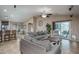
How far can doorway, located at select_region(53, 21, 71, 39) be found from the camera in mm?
2016

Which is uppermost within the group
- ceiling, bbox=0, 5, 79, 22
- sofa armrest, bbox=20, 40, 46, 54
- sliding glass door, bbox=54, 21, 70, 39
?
ceiling, bbox=0, 5, 79, 22

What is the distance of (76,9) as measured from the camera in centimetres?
173

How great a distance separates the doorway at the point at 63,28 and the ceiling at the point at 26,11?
0.22 meters

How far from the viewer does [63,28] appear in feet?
6.74

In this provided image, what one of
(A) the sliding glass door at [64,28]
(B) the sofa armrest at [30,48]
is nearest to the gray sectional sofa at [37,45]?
(B) the sofa armrest at [30,48]

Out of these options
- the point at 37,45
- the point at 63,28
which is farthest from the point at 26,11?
the point at 63,28

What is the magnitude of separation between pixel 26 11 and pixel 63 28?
0.84 m

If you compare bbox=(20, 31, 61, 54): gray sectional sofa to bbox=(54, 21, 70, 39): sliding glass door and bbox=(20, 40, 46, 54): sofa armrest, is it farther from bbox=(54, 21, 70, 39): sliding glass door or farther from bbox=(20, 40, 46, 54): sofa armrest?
bbox=(54, 21, 70, 39): sliding glass door

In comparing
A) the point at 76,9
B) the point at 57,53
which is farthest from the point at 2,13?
the point at 76,9

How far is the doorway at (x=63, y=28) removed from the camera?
79.4 inches

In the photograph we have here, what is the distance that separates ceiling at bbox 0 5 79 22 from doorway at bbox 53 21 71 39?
22 cm

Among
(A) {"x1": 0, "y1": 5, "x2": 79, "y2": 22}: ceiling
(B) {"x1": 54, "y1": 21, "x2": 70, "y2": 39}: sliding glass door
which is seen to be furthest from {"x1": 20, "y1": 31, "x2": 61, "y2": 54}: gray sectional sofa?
(A) {"x1": 0, "y1": 5, "x2": 79, "y2": 22}: ceiling

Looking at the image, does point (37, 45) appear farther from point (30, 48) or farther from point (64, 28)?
point (64, 28)
